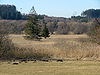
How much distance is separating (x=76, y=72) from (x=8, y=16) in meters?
168

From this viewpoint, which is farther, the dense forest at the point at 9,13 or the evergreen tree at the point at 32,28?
the dense forest at the point at 9,13

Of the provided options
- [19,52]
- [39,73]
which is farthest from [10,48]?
[39,73]

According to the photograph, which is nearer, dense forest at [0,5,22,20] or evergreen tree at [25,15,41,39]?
evergreen tree at [25,15,41,39]

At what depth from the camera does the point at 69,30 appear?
145625 mm

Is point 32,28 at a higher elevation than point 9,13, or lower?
higher

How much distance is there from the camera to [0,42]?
29469 millimetres

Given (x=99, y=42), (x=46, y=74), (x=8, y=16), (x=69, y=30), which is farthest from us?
(x=8, y=16)

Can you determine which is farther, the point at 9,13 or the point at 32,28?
the point at 9,13

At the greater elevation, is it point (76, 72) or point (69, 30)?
→ point (76, 72)

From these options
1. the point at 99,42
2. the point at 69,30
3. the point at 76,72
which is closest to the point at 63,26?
the point at 69,30

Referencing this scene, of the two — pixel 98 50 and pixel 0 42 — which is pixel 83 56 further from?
pixel 0 42

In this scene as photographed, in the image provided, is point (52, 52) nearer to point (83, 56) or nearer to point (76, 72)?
point (83, 56)

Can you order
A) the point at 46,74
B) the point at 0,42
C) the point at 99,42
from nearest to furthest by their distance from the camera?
the point at 46,74
the point at 0,42
the point at 99,42

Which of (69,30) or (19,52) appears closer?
(19,52)
